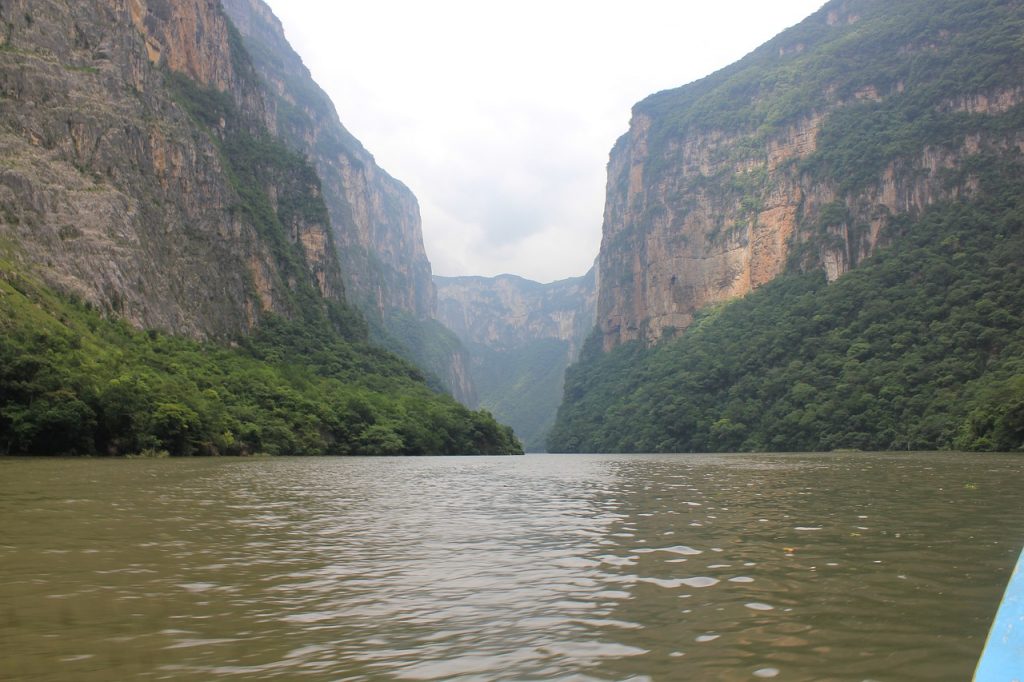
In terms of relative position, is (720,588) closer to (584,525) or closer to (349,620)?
(349,620)

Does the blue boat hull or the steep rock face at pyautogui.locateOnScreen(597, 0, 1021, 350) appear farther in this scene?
the steep rock face at pyautogui.locateOnScreen(597, 0, 1021, 350)

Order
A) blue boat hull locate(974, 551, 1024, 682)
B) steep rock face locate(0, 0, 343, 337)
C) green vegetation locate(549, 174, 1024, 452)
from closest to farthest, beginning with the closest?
blue boat hull locate(974, 551, 1024, 682) → steep rock face locate(0, 0, 343, 337) → green vegetation locate(549, 174, 1024, 452)

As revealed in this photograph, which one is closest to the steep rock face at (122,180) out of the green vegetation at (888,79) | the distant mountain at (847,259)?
the distant mountain at (847,259)

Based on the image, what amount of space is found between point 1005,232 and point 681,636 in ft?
373

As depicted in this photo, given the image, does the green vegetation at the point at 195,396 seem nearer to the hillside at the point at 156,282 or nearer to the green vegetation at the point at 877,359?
the hillside at the point at 156,282

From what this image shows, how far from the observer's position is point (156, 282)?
79.6m

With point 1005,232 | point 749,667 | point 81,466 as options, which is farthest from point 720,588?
point 1005,232

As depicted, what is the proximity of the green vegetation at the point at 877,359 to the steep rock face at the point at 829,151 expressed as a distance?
23.1ft

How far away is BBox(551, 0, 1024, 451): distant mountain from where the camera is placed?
87.6 meters

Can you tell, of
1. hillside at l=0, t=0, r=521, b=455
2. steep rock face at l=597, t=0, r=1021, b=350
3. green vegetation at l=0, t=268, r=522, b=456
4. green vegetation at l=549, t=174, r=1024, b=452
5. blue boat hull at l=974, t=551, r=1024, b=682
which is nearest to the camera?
blue boat hull at l=974, t=551, r=1024, b=682

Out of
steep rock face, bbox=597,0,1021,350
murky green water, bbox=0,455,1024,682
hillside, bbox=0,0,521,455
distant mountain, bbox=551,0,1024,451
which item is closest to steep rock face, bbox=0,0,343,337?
hillside, bbox=0,0,521,455

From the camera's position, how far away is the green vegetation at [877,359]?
3110 inches

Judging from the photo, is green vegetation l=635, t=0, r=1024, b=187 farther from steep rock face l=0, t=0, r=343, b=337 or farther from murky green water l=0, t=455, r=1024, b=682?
murky green water l=0, t=455, r=1024, b=682

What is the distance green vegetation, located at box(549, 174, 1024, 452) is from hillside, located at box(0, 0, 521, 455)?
3969 centimetres
